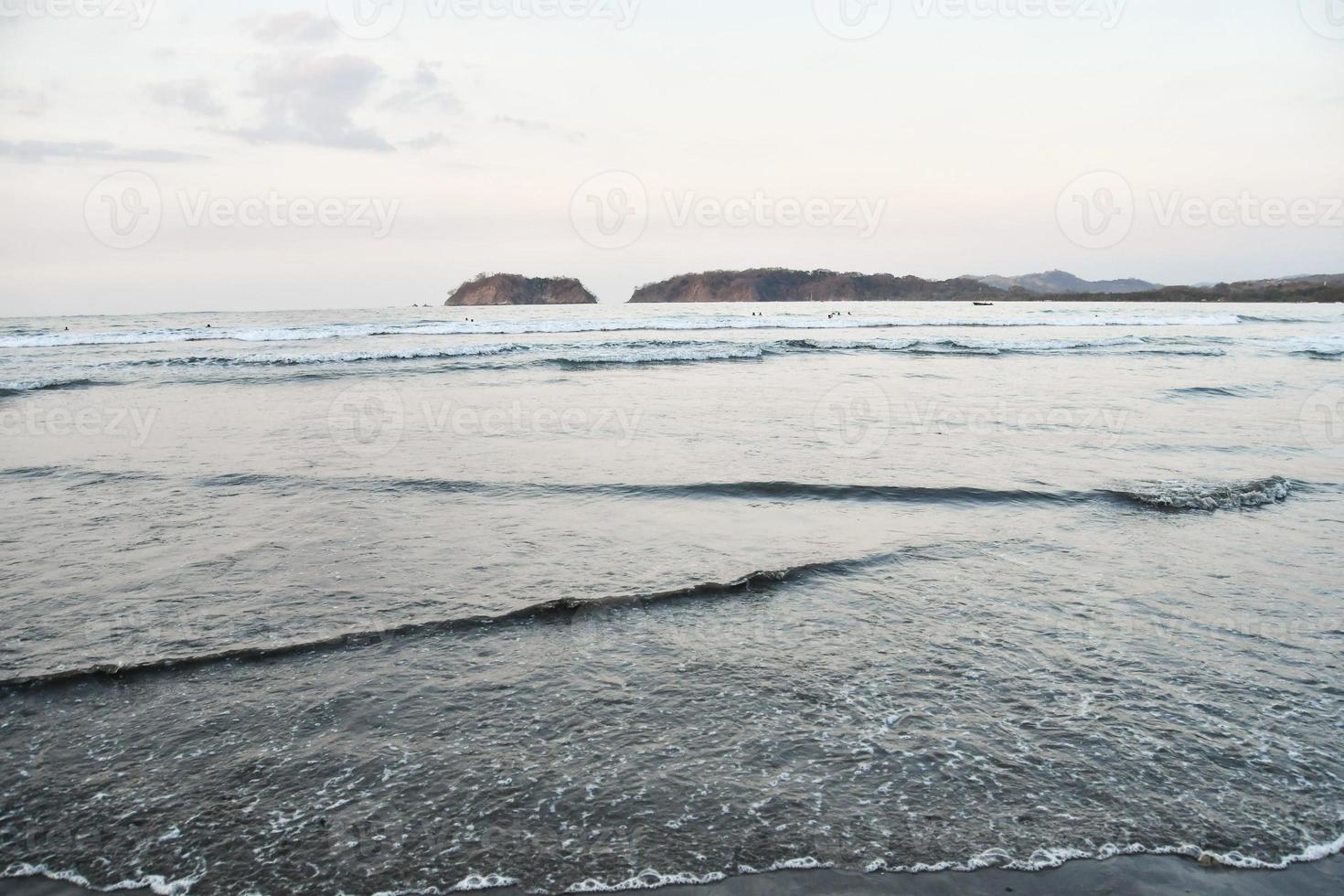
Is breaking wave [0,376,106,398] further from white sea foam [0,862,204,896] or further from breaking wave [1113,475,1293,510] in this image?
breaking wave [1113,475,1293,510]

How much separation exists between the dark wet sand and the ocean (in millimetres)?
69

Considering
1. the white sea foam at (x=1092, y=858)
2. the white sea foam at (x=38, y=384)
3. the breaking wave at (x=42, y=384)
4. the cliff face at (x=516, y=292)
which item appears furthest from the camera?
the cliff face at (x=516, y=292)

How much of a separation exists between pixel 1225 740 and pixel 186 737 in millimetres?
5124

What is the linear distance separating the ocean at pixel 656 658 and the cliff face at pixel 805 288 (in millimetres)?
118724

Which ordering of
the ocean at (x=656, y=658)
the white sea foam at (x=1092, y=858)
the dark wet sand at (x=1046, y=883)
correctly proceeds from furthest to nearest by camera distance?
the ocean at (x=656, y=658), the white sea foam at (x=1092, y=858), the dark wet sand at (x=1046, y=883)

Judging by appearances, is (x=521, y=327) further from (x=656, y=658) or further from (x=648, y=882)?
(x=648, y=882)

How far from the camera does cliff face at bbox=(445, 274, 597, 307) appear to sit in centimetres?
11900

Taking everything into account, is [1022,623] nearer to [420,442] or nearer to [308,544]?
[308,544]

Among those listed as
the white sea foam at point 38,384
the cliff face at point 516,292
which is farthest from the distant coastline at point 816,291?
the white sea foam at point 38,384

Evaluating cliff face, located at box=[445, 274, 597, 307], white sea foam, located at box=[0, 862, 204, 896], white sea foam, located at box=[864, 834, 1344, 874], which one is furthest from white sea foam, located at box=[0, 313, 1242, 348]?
cliff face, located at box=[445, 274, 597, 307]

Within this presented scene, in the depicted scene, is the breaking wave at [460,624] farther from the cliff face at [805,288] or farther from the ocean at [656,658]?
the cliff face at [805,288]

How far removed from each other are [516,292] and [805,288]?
51564 millimetres

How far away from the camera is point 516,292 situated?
119375 millimetres

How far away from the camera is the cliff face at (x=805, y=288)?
131 m
